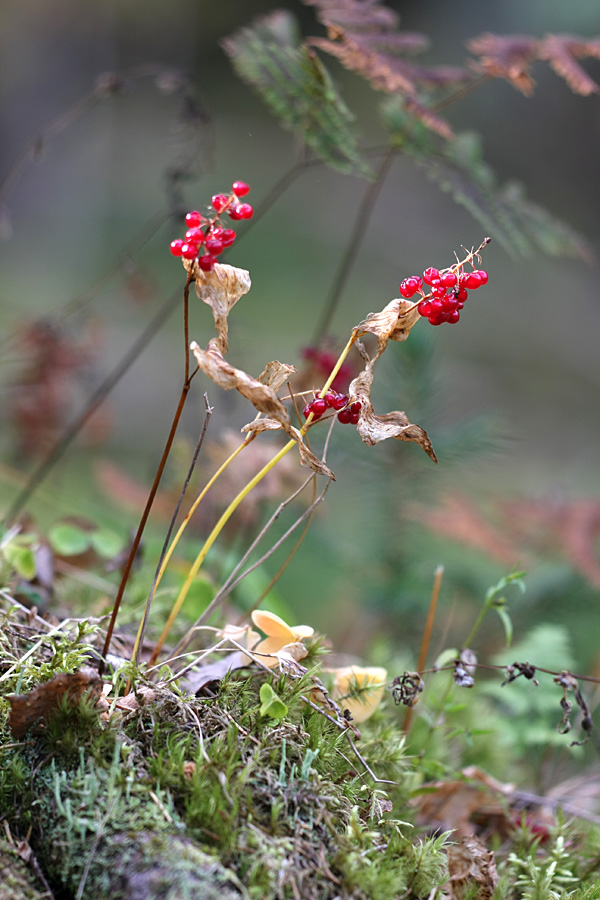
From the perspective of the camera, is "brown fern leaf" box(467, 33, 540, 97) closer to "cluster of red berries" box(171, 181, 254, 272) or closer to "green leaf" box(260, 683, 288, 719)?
"cluster of red berries" box(171, 181, 254, 272)

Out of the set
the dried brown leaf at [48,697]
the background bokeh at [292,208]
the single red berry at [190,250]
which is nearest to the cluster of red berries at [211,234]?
the single red berry at [190,250]

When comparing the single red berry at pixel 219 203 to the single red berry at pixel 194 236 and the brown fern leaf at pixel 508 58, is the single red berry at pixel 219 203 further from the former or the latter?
the brown fern leaf at pixel 508 58

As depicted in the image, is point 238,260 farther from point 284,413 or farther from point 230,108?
point 284,413

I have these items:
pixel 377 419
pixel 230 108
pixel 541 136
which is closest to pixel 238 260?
pixel 230 108

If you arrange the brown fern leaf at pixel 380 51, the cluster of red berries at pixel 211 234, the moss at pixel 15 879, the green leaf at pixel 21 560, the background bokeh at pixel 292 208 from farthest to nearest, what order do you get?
the background bokeh at pixel 292 208
the brown fern leaf at pixel 380 51
the green leaf at pixel 21 560
the cluster of red berries at pixel 211 234
the moss at pixel 15 879

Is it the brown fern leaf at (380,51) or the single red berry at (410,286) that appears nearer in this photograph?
the single red berry at (410,286)

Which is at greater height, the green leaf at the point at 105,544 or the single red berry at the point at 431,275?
the single red berry at the point at 431,275

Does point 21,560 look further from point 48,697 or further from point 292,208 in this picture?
point 292,208
